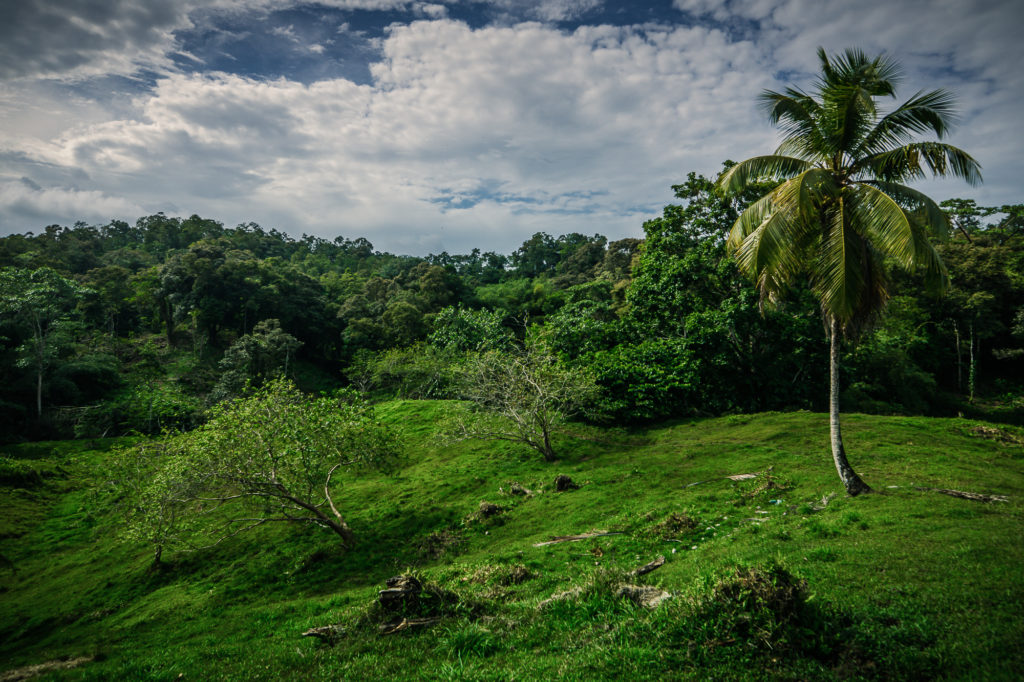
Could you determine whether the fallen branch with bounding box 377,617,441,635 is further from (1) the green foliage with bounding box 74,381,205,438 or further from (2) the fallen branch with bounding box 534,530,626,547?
(1) the green foliage with bounding box 74,381,205,438

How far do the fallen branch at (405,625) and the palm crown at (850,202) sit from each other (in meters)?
9.83

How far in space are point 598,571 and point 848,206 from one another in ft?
32.6

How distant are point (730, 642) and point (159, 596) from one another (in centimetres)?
1516

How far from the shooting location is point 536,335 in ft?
93.0

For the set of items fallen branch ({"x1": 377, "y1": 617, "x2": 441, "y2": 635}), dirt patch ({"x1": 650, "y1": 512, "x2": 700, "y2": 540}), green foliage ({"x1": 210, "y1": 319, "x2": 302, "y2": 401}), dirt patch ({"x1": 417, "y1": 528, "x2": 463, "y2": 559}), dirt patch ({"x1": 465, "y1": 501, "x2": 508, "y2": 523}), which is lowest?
dirt patch ({"x1": 417, "y1": 528, "x2": 463, "y2": 559})

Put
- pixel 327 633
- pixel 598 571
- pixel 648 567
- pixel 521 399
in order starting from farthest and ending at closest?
1. pixel 521 399
2. pixel 648 567
3. pixel 598 571
4. pixel 327 633

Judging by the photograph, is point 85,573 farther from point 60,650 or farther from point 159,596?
point 60,650

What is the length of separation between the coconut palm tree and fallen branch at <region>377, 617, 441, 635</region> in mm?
9863

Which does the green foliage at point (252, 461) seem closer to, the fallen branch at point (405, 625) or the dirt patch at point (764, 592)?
the fallen branch at point (405, 625)

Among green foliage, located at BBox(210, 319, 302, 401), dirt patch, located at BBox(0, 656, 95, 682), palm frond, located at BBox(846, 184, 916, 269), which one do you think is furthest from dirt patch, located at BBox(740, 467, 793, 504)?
green foliage, located at BBox(210, 319, 302, 401)

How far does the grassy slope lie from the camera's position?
5.11 meters

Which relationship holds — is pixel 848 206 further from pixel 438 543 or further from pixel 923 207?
pixel 438 543

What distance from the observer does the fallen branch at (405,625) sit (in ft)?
23.5

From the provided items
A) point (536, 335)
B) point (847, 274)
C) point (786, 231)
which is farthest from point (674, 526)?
point (536, 335)
